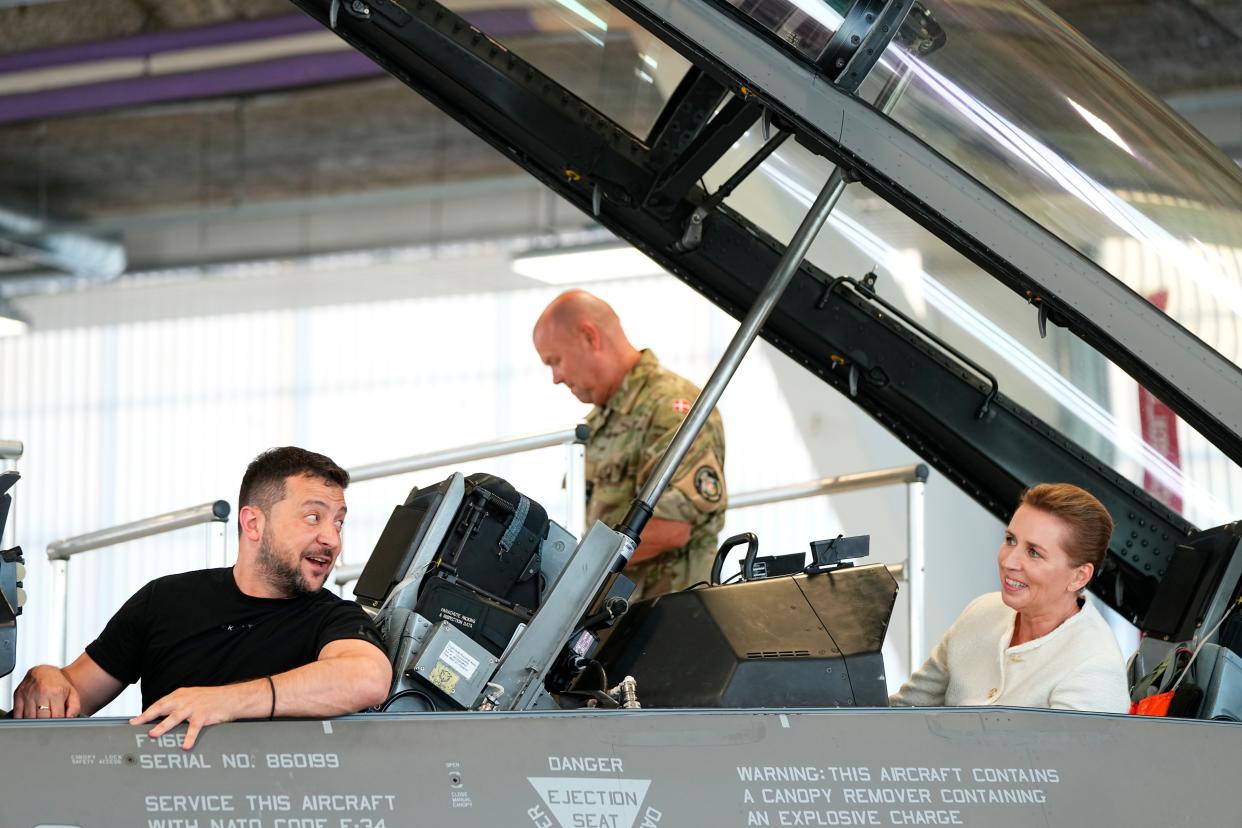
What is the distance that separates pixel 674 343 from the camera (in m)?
8.81

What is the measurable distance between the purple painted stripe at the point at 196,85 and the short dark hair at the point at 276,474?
616 cm

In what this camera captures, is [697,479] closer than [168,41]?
Yes

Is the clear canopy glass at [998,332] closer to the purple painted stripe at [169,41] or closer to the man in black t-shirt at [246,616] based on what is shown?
the man in black t-shirt at [246,616]

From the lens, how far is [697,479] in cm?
307

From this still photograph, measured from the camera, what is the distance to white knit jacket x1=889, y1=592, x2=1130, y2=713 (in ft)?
6.91

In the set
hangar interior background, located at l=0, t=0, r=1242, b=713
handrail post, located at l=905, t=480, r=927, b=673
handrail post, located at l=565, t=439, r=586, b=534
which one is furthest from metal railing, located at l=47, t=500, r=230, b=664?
hangar interior background, located at l=0, t=0, r=1242, b=713

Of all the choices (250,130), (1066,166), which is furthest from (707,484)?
(250,130)

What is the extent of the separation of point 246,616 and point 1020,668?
1284 millimetres

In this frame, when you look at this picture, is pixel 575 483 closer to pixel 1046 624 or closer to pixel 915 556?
pixel 915 556

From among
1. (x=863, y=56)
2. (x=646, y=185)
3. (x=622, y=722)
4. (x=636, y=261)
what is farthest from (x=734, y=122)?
(x=636, y=261)

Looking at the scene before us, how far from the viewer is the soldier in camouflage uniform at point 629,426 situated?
317cm

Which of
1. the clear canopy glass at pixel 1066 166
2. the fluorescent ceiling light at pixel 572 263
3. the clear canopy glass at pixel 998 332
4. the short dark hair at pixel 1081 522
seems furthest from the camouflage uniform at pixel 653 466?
the fluorescent ceiling light at pixel 572 263

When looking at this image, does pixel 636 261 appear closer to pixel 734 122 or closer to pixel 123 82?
pixel 123 82

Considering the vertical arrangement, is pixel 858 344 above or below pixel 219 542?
above
